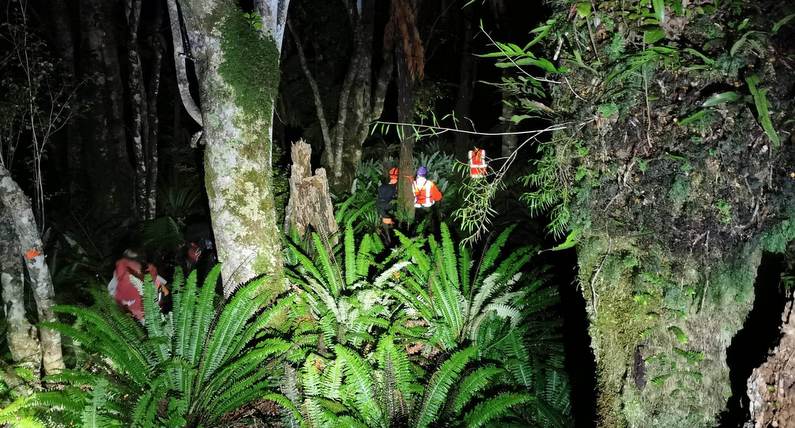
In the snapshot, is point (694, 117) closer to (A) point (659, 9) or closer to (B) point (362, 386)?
(A) point (659, 9)

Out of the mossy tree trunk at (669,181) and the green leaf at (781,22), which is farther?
the mossy tree trunk at (669,181)

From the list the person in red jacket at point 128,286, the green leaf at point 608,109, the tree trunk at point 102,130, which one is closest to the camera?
the green leaf at point 608,109

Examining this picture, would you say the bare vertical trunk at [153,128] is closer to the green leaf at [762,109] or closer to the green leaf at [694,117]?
the green leaf at [694,117]

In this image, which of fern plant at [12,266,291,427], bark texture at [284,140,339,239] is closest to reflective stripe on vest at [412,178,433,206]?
bark texture at [284,140,339,239]

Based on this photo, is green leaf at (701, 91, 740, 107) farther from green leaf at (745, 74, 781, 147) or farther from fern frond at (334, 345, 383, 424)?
fern frond at (334, 345, 383, 424)

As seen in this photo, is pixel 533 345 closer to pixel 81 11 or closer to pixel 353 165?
pixel 353 165

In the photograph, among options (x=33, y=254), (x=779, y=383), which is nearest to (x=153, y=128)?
(x=33, y=254)

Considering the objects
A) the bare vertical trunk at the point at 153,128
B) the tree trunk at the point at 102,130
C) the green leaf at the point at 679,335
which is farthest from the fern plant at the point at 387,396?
the bare vertical trunk at the point at 153,128

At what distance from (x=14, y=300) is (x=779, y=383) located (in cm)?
516

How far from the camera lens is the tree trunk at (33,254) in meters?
3.80

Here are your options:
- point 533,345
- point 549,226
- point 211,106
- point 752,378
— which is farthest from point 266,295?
point 752,378

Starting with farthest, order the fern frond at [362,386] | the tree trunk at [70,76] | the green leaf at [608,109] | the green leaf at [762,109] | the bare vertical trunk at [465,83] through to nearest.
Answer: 1. the bare vertical trunk at [465,83]
2. the tree trunk at [70,76]
3. the fern frond at [362,386]
4. the green leaf at [608,109]
5. the green leaf at [762,109]

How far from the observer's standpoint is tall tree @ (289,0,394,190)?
8.40 metres

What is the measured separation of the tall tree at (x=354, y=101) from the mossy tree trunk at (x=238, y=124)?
14.2 feet
